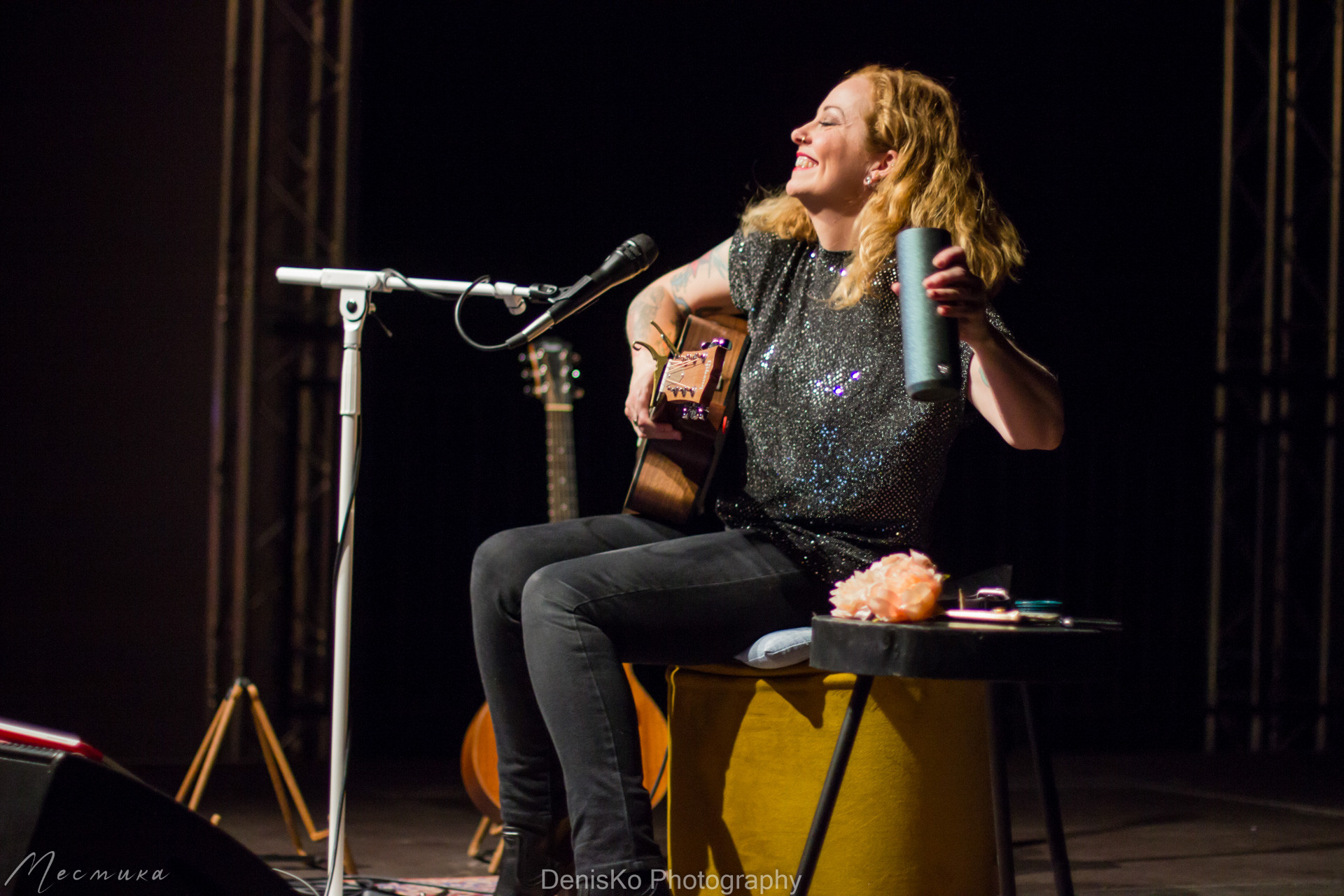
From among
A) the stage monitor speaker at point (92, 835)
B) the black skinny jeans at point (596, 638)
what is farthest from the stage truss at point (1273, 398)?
the stage monitor speaker at point (92, 835)

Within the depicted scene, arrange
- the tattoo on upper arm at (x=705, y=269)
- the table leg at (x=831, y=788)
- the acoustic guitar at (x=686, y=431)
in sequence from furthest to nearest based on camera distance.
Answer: the tattoo on upper arm at (x=705, y=269)
the acoustic guitar at (x=686, y=431)
the table leg at (x=831, y=788)

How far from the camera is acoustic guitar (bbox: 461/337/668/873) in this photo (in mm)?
2824

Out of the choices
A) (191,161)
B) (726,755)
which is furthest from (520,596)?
(191,161)

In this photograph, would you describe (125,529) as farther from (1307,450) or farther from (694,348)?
(1307,450)

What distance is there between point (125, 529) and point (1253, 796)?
3.71 meters

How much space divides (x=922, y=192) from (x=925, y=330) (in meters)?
0.63

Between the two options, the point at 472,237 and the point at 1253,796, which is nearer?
the point at 1253,796

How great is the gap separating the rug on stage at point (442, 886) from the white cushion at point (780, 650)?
2.59ft

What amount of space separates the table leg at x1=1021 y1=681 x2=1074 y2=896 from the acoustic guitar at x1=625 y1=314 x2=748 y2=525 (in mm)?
732

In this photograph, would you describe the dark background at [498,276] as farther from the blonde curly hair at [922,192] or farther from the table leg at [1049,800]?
the table leg at [1049,800]

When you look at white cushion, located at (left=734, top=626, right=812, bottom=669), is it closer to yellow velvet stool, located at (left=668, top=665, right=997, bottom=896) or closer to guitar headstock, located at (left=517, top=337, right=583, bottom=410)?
yellow velvet stool, located at (left=668, top=665, right=997, bottom=896)

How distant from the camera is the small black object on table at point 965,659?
4.92ft

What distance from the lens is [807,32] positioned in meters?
5.03

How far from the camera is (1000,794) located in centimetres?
174
